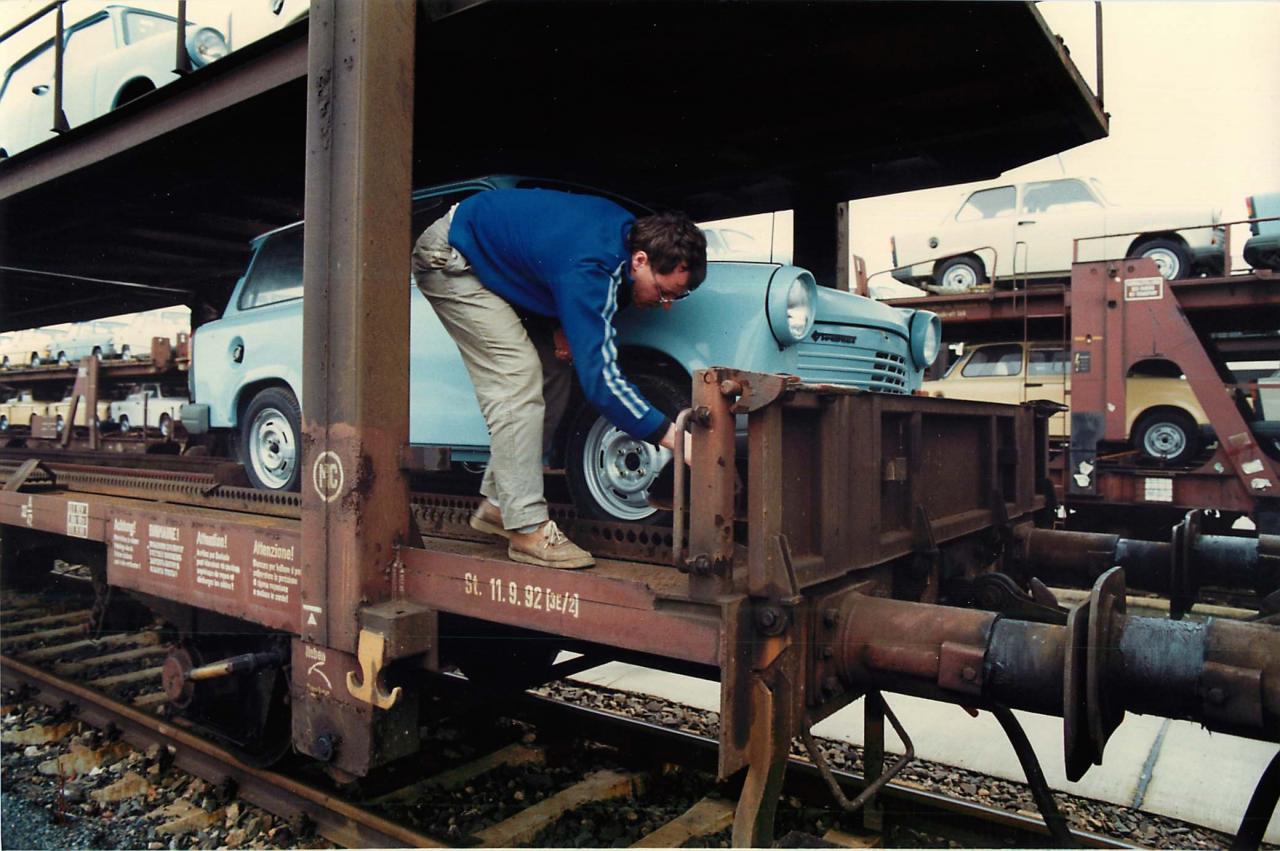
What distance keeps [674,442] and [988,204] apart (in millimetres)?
12622

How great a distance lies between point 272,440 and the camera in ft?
17.4

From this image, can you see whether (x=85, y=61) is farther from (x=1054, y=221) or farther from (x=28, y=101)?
(x=1054, y=221)

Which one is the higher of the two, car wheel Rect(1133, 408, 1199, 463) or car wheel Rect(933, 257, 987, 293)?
car wheel Rect(933, 257, 987, 293)

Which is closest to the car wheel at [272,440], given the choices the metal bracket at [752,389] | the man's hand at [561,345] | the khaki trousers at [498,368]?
the khaki trousers at [498,368]

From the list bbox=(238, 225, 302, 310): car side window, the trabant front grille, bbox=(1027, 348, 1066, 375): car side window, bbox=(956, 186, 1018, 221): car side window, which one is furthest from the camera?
bbox=(956, 186, 1018, 221): car side window

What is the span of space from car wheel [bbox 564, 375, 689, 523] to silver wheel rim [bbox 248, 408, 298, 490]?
217cm

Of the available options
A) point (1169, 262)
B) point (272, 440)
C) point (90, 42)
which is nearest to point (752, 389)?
point (272, 440)

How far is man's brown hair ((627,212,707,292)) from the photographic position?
2.94 metres

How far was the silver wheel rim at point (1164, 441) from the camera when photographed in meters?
10.3

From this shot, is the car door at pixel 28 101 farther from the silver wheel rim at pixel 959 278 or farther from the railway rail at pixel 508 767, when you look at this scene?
the silver wheel rim at pixel 959 278

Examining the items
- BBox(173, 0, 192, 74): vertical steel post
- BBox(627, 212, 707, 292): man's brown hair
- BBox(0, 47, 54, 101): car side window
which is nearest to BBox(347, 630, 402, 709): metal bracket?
BBox(627, 212, 707, 292): man's brown hair

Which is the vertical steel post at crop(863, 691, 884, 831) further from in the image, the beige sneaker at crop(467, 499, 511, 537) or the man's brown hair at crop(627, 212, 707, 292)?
the man's brown hair at crop(627, 212, 707, 292)

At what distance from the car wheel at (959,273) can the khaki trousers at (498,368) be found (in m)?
11.8

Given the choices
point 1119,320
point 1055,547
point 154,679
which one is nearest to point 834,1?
point 1055,547
